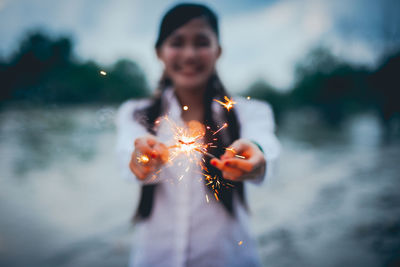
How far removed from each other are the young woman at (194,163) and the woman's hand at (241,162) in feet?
0.62

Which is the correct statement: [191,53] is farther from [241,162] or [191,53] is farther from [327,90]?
[327,90]

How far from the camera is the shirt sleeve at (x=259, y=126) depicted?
176 cm

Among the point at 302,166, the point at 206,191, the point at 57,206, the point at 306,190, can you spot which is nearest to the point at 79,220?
the point at 57,206

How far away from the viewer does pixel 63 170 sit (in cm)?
781

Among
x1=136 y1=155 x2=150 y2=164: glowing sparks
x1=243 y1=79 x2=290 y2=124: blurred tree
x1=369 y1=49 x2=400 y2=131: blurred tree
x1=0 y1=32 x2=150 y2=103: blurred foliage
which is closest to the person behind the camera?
x1=136 y1=155 x2=150 y2=164: glowing sparks

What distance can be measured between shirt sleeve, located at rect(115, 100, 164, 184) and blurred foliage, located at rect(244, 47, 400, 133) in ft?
51.9

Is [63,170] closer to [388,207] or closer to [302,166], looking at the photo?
[302,166]

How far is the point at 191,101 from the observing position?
1996 millimetres

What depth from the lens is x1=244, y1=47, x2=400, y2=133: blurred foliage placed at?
18562 millimetres

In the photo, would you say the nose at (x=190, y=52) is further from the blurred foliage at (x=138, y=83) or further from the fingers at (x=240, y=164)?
the fingers at (x=240, y=164)

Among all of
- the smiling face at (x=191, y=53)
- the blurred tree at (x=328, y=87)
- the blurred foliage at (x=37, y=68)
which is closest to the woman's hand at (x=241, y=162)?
the smiling face at (x=191, y=53)

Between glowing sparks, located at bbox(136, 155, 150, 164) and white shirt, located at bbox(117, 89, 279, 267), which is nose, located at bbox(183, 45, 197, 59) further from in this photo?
glowing sparks, located at bbox(136, 155, 150, 164)

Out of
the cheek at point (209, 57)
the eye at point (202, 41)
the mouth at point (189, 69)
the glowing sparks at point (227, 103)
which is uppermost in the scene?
the eye at point (202, 41)

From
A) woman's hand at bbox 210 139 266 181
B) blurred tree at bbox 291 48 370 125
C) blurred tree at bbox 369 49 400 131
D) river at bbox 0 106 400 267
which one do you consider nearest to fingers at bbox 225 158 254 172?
woman's hand at bbox 210 139 266 181
